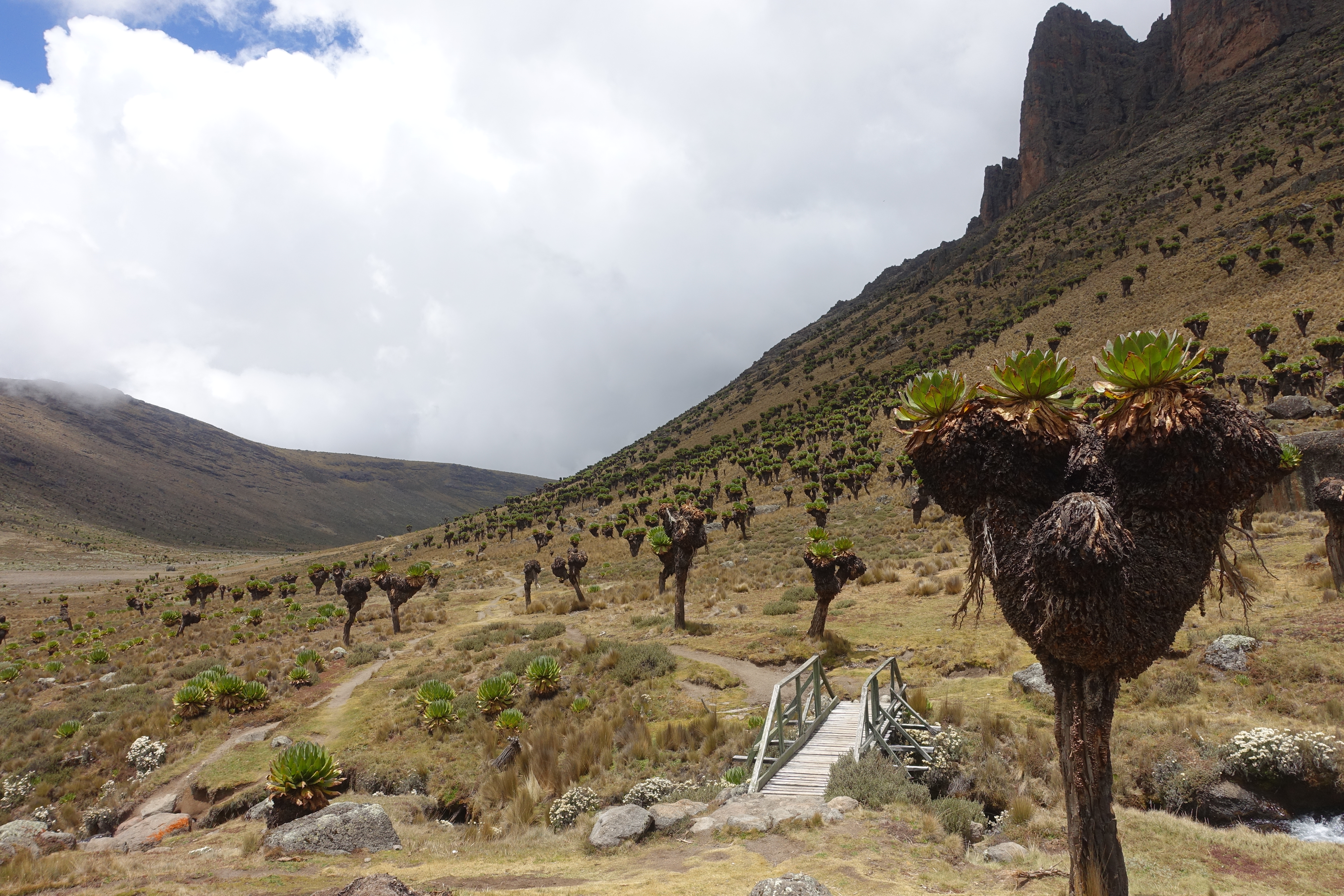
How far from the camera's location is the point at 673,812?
34.6 ft

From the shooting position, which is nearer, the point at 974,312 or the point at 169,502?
the point at 974,312

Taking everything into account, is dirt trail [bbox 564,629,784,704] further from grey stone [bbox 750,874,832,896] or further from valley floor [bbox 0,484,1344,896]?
grey stone [bbox 750,874,832,896]

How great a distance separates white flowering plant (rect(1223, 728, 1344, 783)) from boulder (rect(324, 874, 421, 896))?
12.7 metres

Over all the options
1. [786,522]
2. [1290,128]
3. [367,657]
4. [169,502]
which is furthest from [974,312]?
[169,502]

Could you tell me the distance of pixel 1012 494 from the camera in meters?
7.08

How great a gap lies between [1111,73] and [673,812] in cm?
18233

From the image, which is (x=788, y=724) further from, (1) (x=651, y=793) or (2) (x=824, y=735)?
(1) (x=651, y=793)

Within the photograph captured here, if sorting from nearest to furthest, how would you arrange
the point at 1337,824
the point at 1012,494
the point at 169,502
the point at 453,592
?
the point at 1012,494 → the point at 1337,824 → the point at 453,592 → the point at 169,502

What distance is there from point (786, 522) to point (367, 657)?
33.5 metres

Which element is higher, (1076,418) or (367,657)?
(1076,418)

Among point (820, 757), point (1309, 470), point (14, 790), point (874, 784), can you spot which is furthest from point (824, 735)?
point (1309, 470)

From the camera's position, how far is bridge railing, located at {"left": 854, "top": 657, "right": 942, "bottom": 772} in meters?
12.2

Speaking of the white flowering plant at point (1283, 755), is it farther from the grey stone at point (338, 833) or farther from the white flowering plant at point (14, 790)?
the white flowering plant at point (14, 790)

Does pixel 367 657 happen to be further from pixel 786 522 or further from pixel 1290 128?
pixel 1290 128
